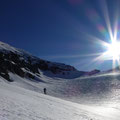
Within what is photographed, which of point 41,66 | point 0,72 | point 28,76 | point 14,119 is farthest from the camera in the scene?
point 41,66

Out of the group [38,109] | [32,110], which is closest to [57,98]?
[38,109]

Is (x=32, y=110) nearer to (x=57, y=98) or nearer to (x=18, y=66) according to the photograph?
(x=57, y=98)

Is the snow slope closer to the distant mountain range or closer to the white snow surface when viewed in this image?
the white snow surface

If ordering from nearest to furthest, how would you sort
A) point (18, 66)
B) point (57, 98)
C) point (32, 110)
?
point (32, 110) → point (57, 98) → point (18, 66)

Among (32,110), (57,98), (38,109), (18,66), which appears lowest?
(32,110)

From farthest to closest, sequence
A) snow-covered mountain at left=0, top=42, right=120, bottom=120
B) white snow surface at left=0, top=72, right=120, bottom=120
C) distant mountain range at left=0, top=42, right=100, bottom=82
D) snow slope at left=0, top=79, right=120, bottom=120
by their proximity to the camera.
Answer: distant mountain range at left=0, top=42, right=100, bottom=82, snow-covered mountain at left=0, top=42, right=120, bottom=120, white snow surface at left=0, top=72, right=120, bottom=120, snow slope at left=0, top=79, right=120, bottom=120

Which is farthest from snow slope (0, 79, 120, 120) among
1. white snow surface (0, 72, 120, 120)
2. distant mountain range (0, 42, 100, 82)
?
distant mountain range (0, 42, 100, 82)

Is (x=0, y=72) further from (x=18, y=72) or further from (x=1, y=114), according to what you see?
(x=1, y=114)

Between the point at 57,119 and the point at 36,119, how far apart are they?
1.77 metres

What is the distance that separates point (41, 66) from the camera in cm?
12419

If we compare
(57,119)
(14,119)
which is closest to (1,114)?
(14,119)

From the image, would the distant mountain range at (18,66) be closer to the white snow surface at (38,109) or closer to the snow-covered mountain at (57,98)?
the snow-covered mountain at (57,98)

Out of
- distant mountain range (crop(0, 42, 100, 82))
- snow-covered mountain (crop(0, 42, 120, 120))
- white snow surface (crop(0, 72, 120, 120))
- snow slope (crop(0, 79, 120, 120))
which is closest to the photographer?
snow slope (crop(0, 79, 120, 120))

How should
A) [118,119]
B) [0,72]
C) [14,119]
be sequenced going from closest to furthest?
[14,119], [118,119], [0,72]
